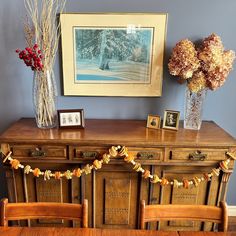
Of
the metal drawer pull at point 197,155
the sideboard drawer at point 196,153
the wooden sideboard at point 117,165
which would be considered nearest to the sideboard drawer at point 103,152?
the wooden sideboard at point 117,165

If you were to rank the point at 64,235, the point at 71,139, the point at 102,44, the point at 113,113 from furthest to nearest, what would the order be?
the point at 113,113 < the point at 102,44 < the point at 71,139 < the point at 64,235

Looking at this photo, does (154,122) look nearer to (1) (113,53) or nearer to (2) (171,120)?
(2) (171,120)

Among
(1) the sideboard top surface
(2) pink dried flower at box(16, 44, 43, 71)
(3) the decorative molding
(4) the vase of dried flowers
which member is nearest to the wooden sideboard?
(1) the sideboard top surface

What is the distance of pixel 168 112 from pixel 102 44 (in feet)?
2.40

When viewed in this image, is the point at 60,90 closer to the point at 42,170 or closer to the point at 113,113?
the point at 113,113

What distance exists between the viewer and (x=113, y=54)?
6.13ft

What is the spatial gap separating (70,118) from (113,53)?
24.0 inches

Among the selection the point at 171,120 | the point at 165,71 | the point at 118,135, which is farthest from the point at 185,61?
the point at 118,135

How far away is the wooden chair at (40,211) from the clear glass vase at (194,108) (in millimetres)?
1064

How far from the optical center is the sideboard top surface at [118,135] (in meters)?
1.57

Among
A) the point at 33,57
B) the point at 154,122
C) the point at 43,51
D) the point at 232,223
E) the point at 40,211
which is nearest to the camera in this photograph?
the point at 40,211

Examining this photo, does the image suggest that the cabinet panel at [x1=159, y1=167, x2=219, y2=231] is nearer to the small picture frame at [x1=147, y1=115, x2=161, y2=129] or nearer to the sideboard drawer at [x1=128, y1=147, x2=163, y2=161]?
the sideboard drawer at [x1=128, y1=147, x2=163, y2=161]

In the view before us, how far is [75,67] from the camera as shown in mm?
1893

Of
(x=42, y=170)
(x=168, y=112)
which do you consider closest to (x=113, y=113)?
(x=168, y=112)
